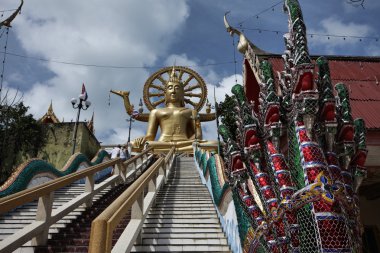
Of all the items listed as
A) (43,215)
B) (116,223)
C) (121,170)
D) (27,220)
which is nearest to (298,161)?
(116,223)

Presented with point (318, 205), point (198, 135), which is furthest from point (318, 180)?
point (198, 135)

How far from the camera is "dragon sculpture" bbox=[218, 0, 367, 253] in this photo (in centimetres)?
229

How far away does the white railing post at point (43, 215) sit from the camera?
403 centimetres

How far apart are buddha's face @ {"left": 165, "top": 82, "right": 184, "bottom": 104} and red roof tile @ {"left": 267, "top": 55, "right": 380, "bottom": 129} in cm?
1603

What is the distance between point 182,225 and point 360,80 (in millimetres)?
4989

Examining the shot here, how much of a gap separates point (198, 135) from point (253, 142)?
19.4 meters

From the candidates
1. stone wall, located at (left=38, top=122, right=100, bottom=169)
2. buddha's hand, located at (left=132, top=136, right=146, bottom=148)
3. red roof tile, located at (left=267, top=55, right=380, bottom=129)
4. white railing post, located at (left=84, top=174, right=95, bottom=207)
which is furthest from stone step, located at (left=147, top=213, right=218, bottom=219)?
buddha's hand, located at (left=132, top=136, right=146, bottom=148)

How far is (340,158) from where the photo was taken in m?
2.81

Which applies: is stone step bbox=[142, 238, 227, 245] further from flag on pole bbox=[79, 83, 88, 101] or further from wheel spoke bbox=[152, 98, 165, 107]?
wheel spoke bbox=[152, 98, 165, 107]

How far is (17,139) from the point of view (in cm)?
1647

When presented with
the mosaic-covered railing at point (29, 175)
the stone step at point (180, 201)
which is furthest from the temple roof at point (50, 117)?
the stone step at point (180, 201)

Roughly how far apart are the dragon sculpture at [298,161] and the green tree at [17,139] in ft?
50.2

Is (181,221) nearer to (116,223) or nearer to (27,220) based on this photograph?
(27,220)

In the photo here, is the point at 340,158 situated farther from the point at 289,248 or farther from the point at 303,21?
the point at 303,21
